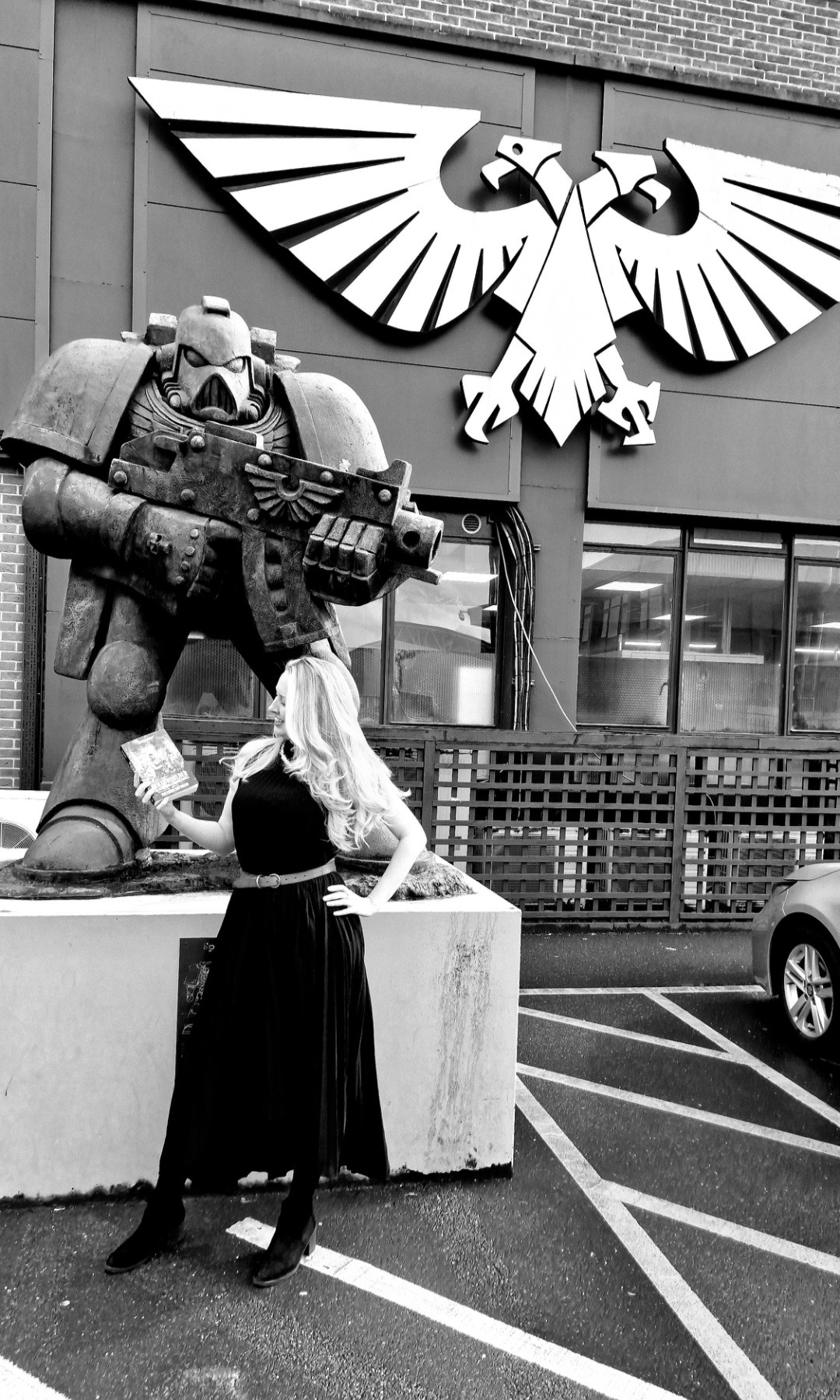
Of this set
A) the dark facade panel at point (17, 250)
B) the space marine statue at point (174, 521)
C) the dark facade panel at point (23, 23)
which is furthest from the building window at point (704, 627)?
the dark facade panel at point (23, 23)

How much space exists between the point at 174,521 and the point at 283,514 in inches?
14.0

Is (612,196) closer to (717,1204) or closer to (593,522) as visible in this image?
(593,522)

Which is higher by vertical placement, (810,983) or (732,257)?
(732,257)

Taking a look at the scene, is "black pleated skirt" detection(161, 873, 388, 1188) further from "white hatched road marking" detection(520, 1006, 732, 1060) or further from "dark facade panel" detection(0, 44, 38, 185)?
"dark facade panel" detection(0, 44, 38, 185)

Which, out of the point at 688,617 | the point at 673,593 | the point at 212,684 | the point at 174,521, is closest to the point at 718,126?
the point at 673,593

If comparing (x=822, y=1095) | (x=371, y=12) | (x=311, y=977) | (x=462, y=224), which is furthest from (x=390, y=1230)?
(x=371, y=12)

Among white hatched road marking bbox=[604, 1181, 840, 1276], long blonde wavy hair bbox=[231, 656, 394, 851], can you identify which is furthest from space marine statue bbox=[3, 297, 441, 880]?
white hatched road marking bbox=[604, 1181, 840, 1276]

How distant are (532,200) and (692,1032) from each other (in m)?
6.14

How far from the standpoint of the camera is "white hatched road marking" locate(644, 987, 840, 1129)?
3.65m

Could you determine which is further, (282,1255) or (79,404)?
(79,404)

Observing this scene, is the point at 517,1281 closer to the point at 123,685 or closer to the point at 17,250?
the point at 123,685

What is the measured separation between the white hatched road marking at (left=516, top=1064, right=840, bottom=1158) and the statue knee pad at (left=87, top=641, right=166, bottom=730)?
2190mm

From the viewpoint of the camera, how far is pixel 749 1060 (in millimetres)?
4129

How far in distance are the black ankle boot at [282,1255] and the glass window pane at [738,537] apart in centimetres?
665
